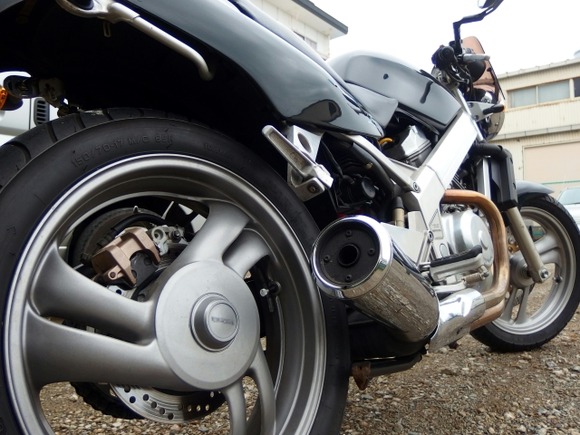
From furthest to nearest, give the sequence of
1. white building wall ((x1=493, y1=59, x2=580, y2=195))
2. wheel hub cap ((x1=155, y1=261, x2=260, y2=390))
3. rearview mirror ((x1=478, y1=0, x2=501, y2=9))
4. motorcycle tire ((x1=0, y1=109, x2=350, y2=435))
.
→ 1. white building wall ((x1=493, y1=59, x2=580, y2=195))
2. rearview mirror ((x1=478, y1=0, x2=501, y2=9))
3. wheel hub cap ((x1=155, y1=261, x2=260, y2=390))
4. motorcycle tire ((x1=0, y1=109, x2=350, y2=435))

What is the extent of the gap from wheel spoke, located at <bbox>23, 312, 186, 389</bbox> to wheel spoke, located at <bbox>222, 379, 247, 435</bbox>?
0.16 meters

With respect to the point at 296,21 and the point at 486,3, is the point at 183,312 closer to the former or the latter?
the point at 486,3

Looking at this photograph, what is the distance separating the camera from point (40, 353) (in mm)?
978

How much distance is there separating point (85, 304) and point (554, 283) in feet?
9.06

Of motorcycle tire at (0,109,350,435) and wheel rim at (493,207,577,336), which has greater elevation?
motorcycle tire at (0,109,350,435)

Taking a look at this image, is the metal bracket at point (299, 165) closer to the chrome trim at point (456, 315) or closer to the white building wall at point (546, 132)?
the chrome trim at point (456, 315)

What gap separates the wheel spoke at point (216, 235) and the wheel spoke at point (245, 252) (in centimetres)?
4

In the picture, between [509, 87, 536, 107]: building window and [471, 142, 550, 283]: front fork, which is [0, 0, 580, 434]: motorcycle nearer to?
[471, 142, 550, 283]: front fork

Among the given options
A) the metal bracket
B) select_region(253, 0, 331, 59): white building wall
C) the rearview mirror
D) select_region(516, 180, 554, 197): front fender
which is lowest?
select_region(516, 180, 554, 197): front fender

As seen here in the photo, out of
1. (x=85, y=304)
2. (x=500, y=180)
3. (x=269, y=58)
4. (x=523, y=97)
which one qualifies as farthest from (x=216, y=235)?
(x=523, y=97)

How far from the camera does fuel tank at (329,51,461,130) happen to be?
200 centimetres

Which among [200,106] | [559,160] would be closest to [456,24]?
[200,106]

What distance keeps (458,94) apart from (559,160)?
20277 mm

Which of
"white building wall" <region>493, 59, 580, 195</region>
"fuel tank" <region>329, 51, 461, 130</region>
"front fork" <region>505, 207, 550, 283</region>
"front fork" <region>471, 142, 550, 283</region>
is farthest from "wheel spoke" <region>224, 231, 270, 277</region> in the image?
"white building wall" <region>493, 59, 580, 195</region>
